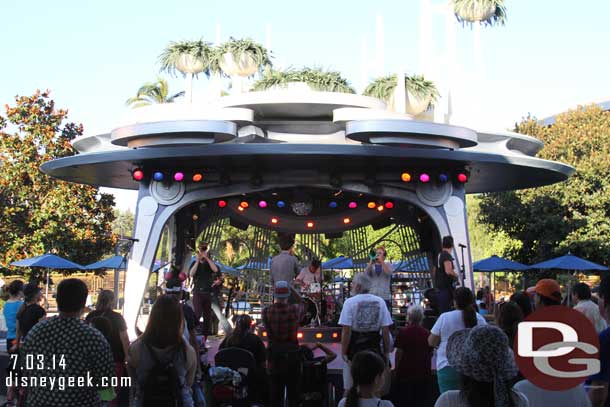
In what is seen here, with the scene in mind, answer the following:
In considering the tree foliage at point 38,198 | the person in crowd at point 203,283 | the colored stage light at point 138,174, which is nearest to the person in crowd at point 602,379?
the person in crowd at point 203,283

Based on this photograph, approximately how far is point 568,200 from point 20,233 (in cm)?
1938

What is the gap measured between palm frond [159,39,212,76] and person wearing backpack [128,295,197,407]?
117ft

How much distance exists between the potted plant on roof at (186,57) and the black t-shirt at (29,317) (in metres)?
31.4

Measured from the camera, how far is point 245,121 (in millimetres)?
16094

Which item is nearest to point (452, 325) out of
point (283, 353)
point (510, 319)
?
point (510, 319)

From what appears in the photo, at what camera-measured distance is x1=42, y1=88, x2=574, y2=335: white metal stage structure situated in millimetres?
15188

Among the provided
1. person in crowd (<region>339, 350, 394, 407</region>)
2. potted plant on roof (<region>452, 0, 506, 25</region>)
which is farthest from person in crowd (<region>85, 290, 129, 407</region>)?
potted plant on roof (<region>452, 0, 506, 25</region>)

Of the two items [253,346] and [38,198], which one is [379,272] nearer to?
[253,346]

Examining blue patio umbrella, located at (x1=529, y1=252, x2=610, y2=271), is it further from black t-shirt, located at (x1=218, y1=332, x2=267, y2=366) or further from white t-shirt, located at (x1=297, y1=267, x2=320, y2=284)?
black t-shirt, located at (x1=218, y1=332, x2=267, y2=366)

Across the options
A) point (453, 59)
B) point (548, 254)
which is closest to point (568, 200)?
point (548, 254)

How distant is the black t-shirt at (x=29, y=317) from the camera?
9562mm

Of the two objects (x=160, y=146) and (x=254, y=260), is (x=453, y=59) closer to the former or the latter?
(x=254, y=260)

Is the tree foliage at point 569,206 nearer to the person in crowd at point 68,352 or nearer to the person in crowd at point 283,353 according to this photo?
the person in crowd at point 283,353

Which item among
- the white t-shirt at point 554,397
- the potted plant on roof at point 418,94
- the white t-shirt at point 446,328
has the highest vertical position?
the potted plant on roof at point 418,94
